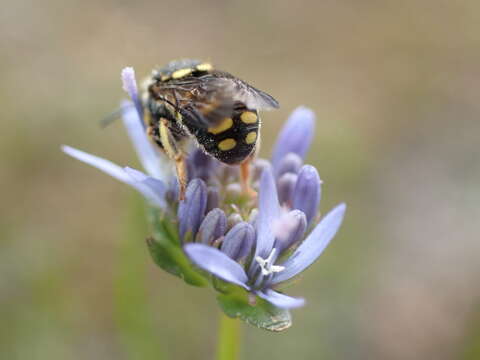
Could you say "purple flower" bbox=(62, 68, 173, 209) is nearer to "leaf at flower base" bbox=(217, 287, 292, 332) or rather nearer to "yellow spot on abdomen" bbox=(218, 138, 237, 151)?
"yellow spot on abdomen" bbox=(218, 138, 237, 151)

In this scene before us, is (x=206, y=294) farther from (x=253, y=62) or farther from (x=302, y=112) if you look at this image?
(x=253, y=62)

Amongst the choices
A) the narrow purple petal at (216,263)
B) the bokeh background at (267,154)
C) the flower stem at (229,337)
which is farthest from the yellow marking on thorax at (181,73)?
the bokeh background at (267,154)

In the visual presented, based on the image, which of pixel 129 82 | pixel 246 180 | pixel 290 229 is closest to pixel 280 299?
pixel 290 229

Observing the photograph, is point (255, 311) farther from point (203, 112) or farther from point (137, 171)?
point (203, 112)

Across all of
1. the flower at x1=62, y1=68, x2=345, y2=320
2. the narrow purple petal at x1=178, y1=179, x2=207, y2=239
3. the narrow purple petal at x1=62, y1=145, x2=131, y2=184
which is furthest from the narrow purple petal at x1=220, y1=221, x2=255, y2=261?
the narrow purple petal at x1=62, y1=145, x2=131, y2=184

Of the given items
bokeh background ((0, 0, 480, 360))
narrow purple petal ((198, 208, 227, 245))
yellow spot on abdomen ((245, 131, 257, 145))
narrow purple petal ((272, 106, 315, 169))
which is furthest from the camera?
bokeh background ((0, 0, 480, 360))

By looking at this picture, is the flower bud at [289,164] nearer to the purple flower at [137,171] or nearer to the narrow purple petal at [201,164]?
the narrow purple petal at [201,164]

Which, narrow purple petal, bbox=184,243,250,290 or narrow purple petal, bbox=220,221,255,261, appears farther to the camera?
narrow purple petal, bbox=220,221,255,261
